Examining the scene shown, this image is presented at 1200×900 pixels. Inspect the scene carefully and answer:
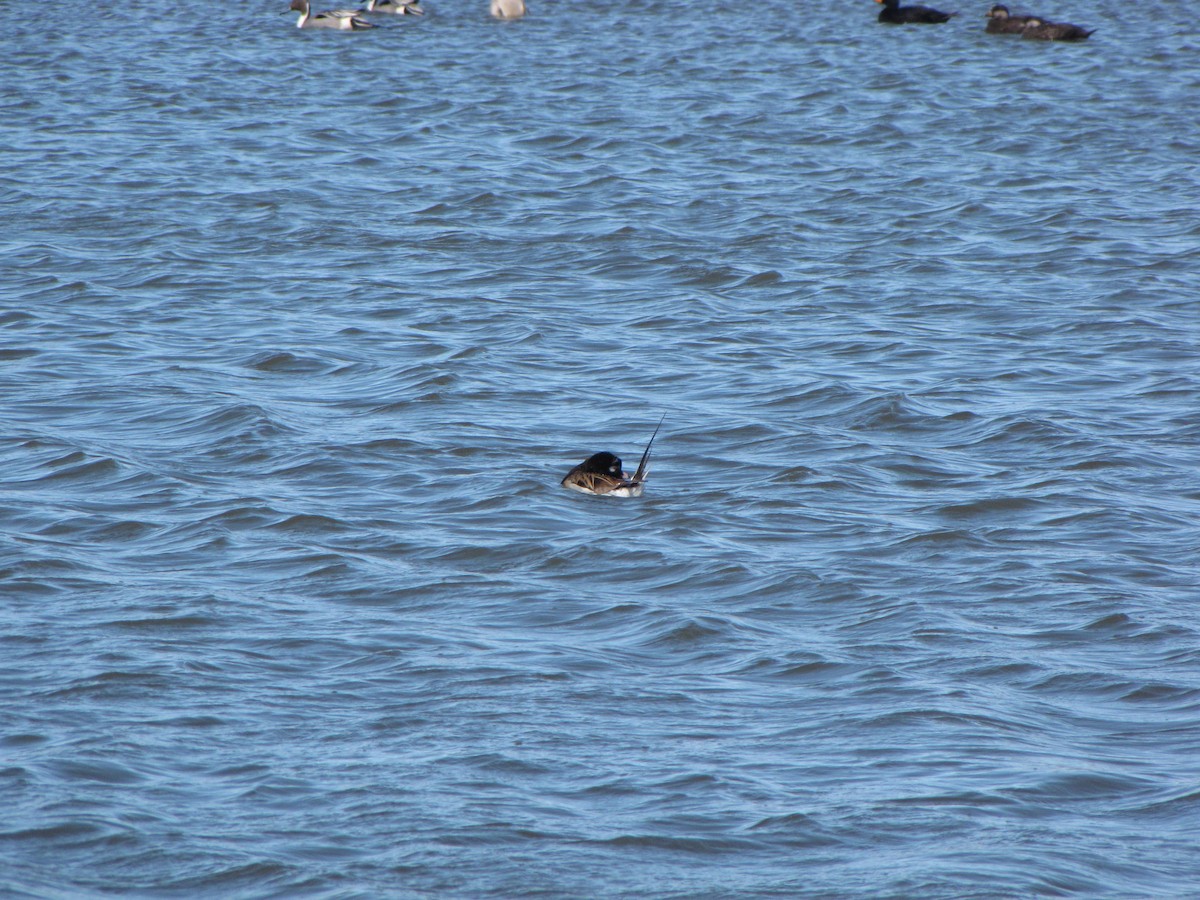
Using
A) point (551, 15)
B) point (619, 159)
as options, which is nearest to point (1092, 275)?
point (619, 159)

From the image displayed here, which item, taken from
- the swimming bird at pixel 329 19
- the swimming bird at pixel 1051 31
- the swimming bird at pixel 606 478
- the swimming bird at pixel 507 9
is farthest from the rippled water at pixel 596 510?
the swimming bird at pixel 507 9

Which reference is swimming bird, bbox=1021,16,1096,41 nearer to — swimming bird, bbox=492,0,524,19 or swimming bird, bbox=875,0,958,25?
swimming bird, bbox=875,0,958,25

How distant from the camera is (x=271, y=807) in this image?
229 inches

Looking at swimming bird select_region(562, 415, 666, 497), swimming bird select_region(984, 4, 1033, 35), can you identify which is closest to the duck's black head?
swimming bird select_region(562, 415, 666, 497)

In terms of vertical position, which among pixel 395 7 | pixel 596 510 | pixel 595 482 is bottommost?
pixel 596 510

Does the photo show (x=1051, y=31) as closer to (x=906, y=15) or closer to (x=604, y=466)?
(x=906, y=15)

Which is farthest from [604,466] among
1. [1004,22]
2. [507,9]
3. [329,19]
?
[507,9]

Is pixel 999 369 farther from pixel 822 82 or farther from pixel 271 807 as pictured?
pixel 822 82

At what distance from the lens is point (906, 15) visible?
107 feet

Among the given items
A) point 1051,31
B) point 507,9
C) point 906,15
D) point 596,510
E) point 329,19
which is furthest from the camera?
point 906,15

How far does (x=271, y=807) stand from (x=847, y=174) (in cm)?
1481

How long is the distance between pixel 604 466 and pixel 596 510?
0.25 metres

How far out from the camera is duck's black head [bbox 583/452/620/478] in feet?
31.1

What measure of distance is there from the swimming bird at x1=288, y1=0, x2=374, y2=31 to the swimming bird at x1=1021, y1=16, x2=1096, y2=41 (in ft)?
38.8
